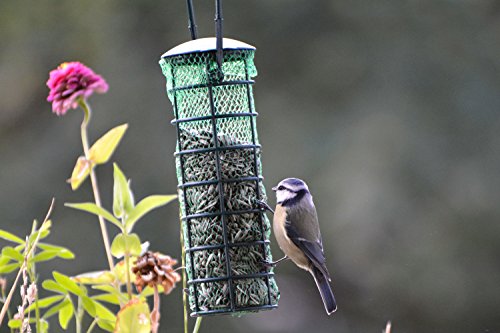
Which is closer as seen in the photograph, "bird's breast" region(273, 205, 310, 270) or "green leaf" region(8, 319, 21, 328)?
"green leaf" region(8, 319, 21, 328)

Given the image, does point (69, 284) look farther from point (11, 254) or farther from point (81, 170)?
point (81, 170)

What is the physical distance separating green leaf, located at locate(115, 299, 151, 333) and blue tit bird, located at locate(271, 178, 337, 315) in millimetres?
1583

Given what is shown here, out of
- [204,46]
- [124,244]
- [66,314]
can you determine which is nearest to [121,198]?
[124,244]

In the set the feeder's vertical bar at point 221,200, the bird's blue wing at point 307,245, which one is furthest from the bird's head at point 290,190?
the feeder's vertical bar at point 221,200

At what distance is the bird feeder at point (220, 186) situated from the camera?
4121 millimetres

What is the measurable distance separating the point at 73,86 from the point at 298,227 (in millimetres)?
1558

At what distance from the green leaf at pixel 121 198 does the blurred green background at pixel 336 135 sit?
7453 mm

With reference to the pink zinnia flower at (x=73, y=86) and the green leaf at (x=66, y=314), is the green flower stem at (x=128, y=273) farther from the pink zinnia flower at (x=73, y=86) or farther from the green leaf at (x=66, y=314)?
the pink zinnia flower at (x=73, y=86)

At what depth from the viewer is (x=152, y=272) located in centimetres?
324

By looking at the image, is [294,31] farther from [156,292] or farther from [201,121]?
[156,292]

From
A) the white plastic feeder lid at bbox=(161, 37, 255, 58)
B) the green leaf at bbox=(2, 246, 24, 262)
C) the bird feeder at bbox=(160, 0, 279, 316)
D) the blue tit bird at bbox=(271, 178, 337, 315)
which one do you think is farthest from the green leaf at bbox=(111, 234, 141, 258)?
the blue tit bird at bbox=(271, 178, 337, 315)

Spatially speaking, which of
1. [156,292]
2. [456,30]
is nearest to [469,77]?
[456,30]

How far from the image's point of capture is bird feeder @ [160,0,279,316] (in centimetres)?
412

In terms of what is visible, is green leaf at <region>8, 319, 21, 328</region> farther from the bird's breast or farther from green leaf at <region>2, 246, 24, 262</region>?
the bird's breast
